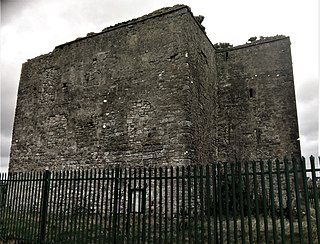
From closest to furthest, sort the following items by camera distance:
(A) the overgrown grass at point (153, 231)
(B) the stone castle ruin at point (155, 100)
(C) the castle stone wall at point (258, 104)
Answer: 1. (A) the overgrown grass at point (153, 231)
2. (B) the stone castle ruin at point (155, 100)
3. (C) the castle stone wall at point (258, 104)

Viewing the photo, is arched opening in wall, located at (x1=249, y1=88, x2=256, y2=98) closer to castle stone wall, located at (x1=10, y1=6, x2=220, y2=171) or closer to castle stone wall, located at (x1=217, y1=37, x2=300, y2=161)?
castle stone wall, located at (x1=217, y1=37, x2=300, y2=161)

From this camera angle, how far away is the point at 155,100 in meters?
11.1

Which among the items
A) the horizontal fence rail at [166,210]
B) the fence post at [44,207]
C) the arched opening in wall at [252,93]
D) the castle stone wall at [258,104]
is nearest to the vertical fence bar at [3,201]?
the horizontal fence rail at [166,210]

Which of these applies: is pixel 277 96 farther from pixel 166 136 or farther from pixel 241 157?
pixel 166 136

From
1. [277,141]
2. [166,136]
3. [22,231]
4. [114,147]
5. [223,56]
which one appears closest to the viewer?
[22,231]

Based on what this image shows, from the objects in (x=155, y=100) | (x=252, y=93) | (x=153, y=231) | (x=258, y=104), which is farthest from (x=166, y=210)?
(x=252, y=93)

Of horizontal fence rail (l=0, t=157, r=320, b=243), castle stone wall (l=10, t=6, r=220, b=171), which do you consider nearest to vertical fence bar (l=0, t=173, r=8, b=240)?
horizontal fence rail (l=0, t=157, r=320, b=243)

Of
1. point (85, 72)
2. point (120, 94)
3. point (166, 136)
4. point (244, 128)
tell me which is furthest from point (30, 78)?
point (244, 128)

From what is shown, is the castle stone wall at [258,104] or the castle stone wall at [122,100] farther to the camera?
the castle stone wall at [258,104]

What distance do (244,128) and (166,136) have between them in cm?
464

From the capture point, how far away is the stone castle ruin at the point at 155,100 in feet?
35.7

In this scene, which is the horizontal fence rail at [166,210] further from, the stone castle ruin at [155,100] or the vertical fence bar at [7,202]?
the stone castle ruin at [155,100]

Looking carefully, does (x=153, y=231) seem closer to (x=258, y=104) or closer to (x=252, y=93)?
(x=258, y=104)

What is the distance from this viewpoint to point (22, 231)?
7734 millimetres
